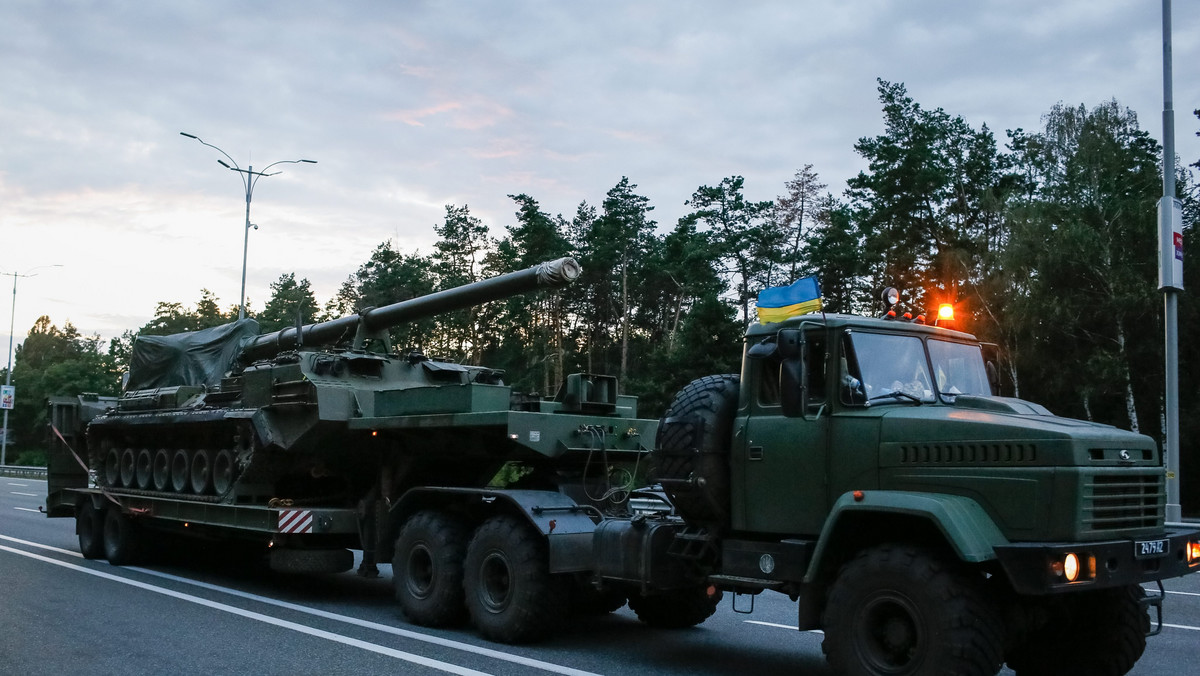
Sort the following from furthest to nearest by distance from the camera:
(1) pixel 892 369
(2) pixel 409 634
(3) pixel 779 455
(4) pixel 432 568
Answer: (4) pixel 432 568
(2) pixel 409 634
(3) pixel 779 455
(1) pixel 892 369

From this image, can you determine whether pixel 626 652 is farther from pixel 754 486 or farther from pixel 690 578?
pixel 754 486

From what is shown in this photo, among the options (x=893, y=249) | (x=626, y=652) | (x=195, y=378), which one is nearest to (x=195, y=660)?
(x=626, y=652)

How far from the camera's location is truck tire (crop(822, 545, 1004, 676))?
234 inches

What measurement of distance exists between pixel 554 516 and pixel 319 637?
7.02ft

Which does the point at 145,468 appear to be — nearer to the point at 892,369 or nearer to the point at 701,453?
the point at 701,453

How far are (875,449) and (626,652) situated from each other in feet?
9.68

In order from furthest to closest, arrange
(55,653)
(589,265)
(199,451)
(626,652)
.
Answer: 1. (589,265)
2. (199,451)
3. (626,652)
4. (55,653)

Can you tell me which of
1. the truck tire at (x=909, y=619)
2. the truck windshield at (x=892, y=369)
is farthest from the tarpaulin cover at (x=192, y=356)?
the truck tire at (x=909, y=619)

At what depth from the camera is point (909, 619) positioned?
20.5ft

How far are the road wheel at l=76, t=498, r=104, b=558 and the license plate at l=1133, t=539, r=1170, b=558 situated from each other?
43.2ft

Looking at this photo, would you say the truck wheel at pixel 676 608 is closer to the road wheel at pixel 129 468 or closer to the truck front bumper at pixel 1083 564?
the truck front bumper at pixel 1083 564

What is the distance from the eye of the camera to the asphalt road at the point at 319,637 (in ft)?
25.5

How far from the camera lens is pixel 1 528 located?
1891 centimetres

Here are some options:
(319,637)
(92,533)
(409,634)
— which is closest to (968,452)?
(409,634)
